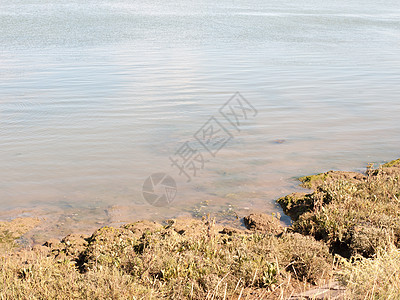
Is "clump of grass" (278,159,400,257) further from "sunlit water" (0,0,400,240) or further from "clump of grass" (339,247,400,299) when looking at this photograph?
"sunlit water" (0,0,400,240)

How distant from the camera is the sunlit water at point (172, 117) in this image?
7.82 m

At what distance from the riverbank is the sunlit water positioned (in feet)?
3.33

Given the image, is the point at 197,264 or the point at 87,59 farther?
the point at 87,59

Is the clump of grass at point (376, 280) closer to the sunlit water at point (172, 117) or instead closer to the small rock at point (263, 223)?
the small rock at point (263, 223)

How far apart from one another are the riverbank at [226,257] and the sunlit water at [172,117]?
1.01 meters

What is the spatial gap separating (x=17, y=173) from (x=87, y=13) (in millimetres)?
32592

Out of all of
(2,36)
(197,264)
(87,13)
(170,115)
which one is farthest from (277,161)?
(87,13)

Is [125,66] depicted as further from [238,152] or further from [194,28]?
[194,28]

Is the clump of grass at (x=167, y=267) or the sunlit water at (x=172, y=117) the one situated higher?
the sunlit water at (x=172, y=117)

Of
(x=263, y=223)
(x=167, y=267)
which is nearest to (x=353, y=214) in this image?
(x=263, y=223)

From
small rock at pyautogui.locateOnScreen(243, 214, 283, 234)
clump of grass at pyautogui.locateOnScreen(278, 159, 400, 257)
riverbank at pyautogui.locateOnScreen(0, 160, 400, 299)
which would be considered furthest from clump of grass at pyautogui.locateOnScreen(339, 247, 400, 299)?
small rock at pyautogui.locateOnScreen(243, 214, 283, 234)

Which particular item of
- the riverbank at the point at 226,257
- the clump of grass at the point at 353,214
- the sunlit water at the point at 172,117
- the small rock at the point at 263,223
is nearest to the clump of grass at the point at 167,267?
the riverbank at the point at 226,257

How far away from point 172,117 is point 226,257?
24.6 feet

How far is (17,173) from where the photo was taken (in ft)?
28.3
